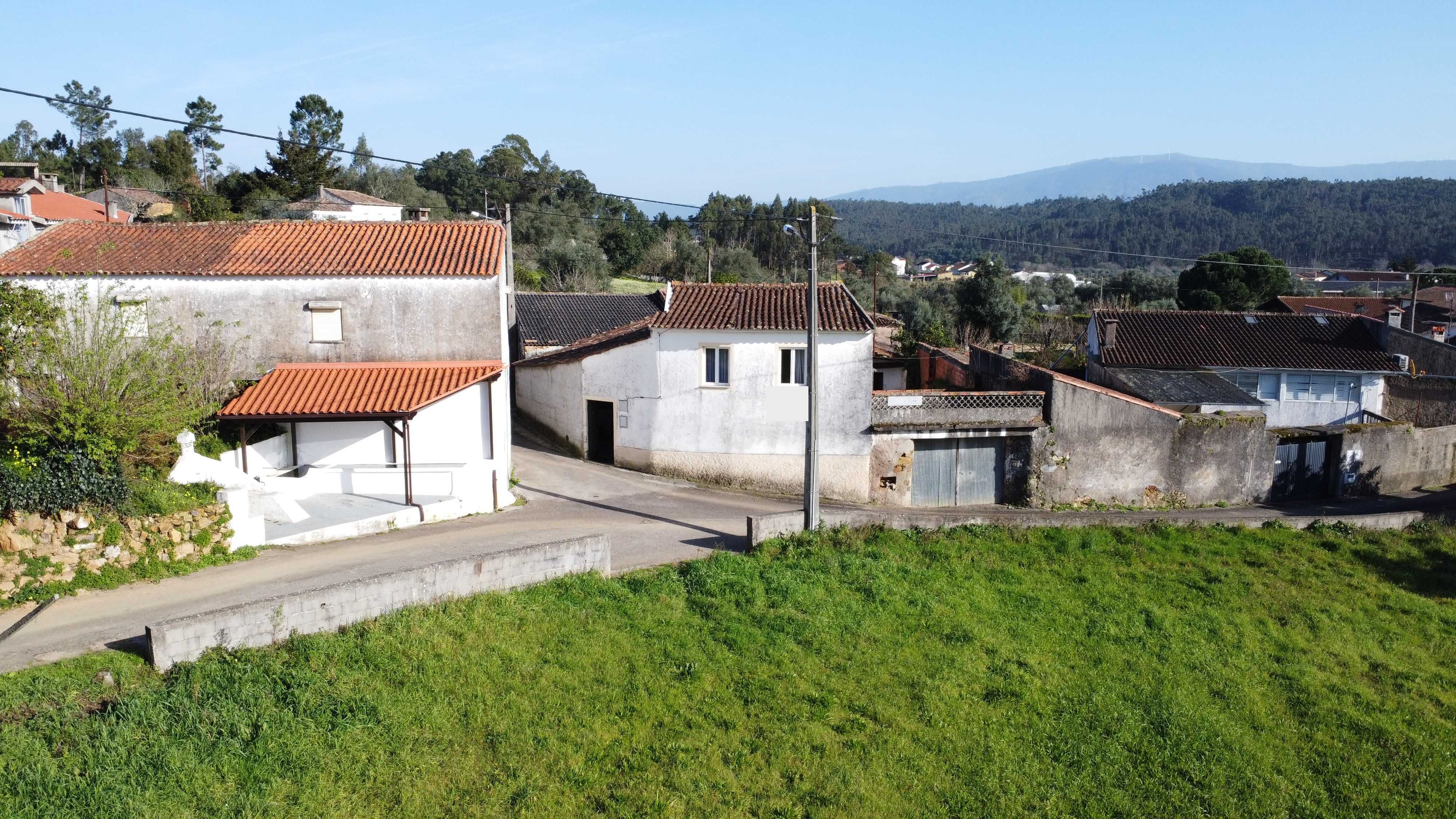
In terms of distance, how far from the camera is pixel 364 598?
1264 cm

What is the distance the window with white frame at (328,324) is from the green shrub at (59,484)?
637cm

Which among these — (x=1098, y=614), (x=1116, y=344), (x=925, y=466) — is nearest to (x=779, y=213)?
(x=1116, y=344)

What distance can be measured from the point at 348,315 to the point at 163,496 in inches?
255

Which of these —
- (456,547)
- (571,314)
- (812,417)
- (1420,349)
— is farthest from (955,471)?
(1420,349)

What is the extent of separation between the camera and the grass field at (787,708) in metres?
9.41

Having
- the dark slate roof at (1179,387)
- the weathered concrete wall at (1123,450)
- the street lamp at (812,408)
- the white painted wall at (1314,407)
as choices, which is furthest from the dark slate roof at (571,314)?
the white painted wall at (1314,407)

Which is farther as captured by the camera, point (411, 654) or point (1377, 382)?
point (1377, 382)

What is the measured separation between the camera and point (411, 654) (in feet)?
39.1

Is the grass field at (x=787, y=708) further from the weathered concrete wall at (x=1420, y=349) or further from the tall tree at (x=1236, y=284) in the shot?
the tall tree at (x=1236, y=284)

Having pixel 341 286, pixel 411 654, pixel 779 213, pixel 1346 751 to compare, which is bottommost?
pixel 1346 751

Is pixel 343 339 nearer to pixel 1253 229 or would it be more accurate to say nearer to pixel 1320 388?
pixel 1320 388

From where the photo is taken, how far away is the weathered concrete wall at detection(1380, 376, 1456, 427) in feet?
99.6

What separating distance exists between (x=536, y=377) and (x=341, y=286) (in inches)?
350

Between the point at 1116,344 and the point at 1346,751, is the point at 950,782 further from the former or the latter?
the point at 1116,344
